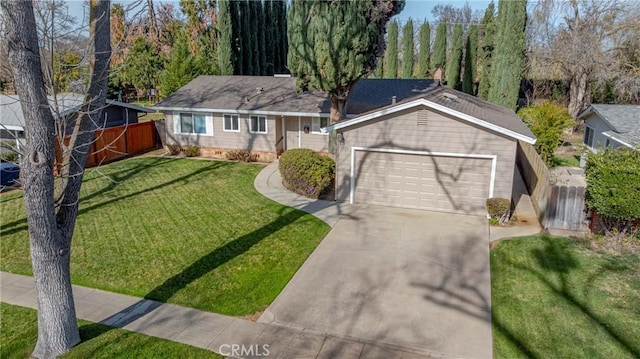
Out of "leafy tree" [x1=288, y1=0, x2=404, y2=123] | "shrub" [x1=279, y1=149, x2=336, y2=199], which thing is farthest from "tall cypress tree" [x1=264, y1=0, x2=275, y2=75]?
"shrub" [x1=279, y1=149, x2=336, y2=199]

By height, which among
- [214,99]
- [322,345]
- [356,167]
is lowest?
[322,345]

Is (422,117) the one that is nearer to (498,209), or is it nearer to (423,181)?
(423,181)

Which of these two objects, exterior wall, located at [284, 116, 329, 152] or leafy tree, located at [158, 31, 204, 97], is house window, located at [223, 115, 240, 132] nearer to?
exterior wall, located at [284, 116, 329, 152]

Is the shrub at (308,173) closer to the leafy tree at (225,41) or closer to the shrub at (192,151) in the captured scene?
the shrub at (192,151)

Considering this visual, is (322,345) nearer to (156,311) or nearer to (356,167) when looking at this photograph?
(156,311)

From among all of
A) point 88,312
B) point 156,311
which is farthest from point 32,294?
point 156,311

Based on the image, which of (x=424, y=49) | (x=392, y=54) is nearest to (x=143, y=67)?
(x=392, y=54)
